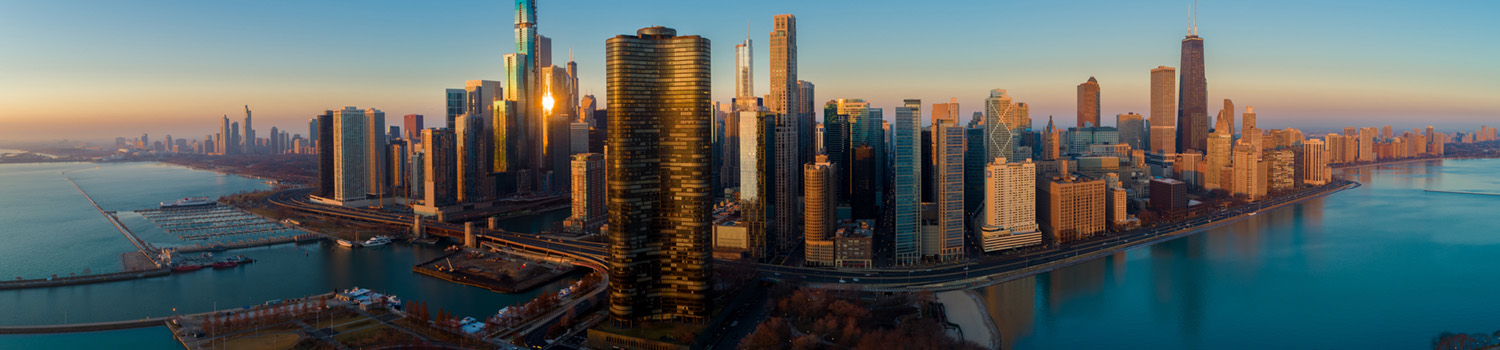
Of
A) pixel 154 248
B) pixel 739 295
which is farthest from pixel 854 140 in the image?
pixel 154 248

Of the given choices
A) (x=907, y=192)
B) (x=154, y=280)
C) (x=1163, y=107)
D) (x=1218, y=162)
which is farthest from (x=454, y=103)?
(x=1163, y=107)

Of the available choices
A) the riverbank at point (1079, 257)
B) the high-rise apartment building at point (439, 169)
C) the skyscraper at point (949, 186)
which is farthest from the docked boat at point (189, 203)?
the skyscraper at point (949, 186)

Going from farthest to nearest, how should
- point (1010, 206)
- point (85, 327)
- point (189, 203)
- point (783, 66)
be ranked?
point (189, 203), point (783, 66), point (1010, 206), point (85, 327)

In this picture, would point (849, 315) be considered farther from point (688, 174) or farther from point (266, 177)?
point (266, 177)

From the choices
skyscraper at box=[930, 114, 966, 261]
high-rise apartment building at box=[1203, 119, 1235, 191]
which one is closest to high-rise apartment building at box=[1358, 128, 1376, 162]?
high-rise apartment building at box=[1203, 119, 1235, 191]

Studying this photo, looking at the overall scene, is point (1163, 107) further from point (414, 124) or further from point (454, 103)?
point (414, 124)

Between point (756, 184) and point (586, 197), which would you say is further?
point (586, 197)

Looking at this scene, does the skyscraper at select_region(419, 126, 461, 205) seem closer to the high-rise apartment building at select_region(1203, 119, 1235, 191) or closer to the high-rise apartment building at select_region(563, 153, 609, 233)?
the high-rise apartment building at select_region(563, 153, 609, 233)
